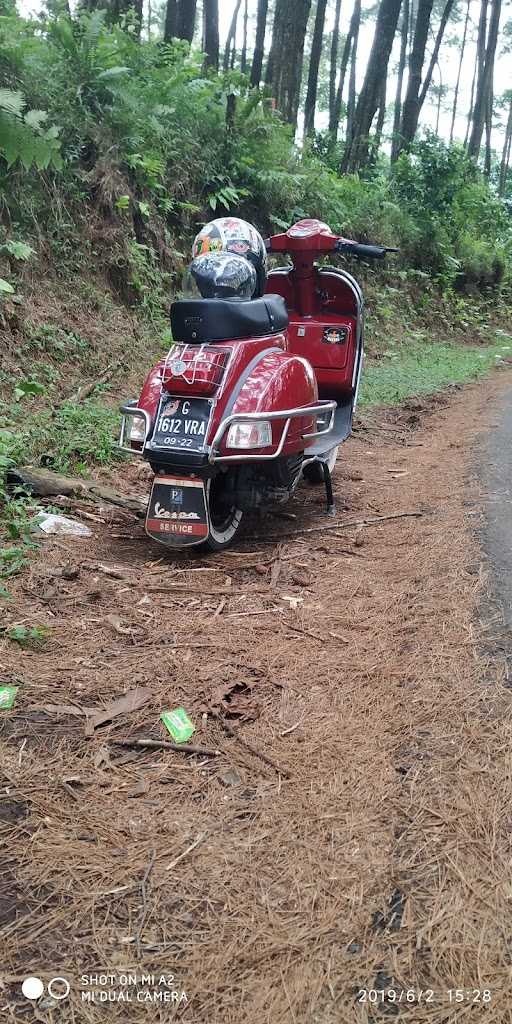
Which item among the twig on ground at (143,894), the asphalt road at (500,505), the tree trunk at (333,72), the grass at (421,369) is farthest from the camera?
the tree trunk at (333,72)

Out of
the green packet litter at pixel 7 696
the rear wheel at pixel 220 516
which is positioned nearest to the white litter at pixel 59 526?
the rear wheel at pixel 220 516

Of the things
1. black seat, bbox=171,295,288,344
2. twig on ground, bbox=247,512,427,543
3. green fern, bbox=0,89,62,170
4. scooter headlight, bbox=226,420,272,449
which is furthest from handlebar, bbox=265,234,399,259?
green fern, bbox=0,89,62,170

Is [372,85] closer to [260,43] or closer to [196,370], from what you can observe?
[260,43]

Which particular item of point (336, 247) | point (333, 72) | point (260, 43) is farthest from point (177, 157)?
point (333, 72)

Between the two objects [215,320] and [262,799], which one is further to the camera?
[215,320]

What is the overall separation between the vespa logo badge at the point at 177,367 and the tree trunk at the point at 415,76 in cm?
1518

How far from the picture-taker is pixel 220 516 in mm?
4500

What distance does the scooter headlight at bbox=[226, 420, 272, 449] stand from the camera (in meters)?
4.02

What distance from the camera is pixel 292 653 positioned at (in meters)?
3.09

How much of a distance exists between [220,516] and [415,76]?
16.8 meters

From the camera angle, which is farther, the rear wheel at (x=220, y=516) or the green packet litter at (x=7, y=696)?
the rear wheel at (x=220, y=516)

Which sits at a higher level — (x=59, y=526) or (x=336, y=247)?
(x=336, y=247)

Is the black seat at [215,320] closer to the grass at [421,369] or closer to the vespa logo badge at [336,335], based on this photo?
the vespa logo badge at [336,335]

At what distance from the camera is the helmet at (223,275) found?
15.5 ft
